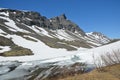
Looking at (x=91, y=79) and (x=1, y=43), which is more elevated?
(x=1, y=43)

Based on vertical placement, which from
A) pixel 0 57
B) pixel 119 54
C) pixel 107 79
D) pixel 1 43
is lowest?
pixel 107 79

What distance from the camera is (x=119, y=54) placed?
147 ft

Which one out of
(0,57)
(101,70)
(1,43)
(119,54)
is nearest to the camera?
(101,70)

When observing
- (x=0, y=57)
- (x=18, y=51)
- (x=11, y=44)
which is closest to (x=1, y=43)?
(x=11, y=44)

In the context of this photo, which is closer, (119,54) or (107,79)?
(107,79)

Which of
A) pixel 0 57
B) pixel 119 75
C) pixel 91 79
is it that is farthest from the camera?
pixel 0 57

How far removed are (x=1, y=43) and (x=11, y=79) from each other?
8362 cm

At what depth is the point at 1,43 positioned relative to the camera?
11575cm

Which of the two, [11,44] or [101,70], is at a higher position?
[11,44]

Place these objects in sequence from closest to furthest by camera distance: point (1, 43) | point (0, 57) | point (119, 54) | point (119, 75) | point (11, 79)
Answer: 1. point (119, 75)
2. point (11, 79)
3. point (119, 54)
4. point (0, 57)
5. point (1, 43)

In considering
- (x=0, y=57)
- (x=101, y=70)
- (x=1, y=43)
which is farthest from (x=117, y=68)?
(x=1, y=43)

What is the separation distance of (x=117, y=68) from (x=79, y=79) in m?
9.17

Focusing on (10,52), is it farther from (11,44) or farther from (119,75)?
(119,75)

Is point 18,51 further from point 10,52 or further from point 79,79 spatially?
point 79,79
